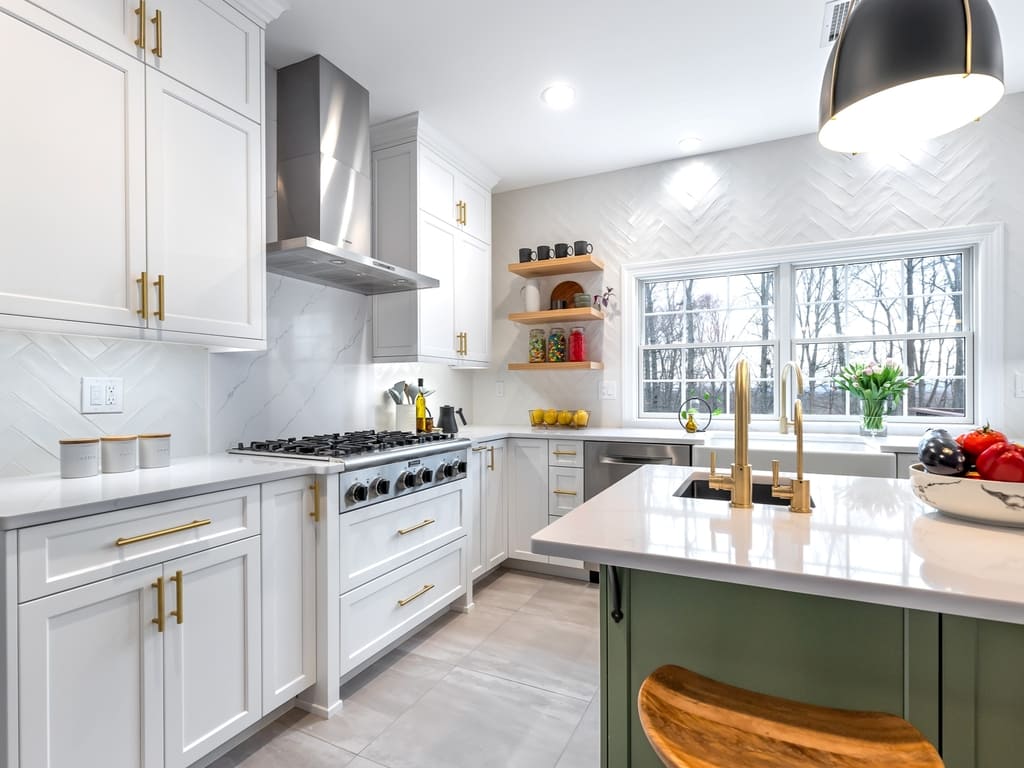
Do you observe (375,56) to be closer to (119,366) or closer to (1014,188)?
(119,366)

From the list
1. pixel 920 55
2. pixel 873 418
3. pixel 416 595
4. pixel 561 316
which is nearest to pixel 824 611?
pixel 920 55

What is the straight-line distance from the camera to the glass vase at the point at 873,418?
3.01 metres

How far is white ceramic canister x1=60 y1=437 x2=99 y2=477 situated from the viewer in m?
1.68

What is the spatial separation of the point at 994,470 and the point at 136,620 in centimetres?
209

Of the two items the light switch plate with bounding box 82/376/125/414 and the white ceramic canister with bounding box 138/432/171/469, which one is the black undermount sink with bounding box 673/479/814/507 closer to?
the white ceramic canister with bounding box 138/432/171/469

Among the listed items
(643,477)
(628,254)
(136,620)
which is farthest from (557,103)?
(136,620)

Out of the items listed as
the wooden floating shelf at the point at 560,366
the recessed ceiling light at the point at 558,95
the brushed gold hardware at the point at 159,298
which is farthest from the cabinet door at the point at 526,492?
the brushed gold hardware at the point at 159,298

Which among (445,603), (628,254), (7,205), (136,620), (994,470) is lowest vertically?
(445,603)

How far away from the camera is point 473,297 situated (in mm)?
3748

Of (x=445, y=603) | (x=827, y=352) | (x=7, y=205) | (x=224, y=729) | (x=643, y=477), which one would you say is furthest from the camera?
(x=827, y=352)

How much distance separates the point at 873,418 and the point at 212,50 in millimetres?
3546

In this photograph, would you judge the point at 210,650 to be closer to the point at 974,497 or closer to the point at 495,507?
the point at 495,507

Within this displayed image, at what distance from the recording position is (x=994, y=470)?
1.13m

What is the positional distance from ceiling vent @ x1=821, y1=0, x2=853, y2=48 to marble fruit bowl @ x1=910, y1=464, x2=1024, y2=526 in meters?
1.78
